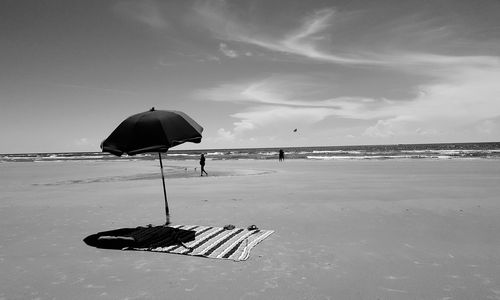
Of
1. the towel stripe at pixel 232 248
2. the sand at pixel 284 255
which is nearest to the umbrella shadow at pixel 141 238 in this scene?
the sand at pixel 284 255

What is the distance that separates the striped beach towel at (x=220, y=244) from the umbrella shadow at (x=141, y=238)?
0.55 ft

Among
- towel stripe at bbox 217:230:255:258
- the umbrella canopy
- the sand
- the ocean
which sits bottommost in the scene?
the sand

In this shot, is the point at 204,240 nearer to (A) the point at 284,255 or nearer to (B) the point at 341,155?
(A) the point at 284,255

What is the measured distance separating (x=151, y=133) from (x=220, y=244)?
2773 millimetres

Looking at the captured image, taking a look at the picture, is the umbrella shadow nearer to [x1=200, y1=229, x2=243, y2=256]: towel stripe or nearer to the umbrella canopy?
[x1=200, y1=229, x2=243, y2=256]: towel stripe

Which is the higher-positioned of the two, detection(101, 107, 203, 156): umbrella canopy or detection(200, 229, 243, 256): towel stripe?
detection(101, 107, 203, 156): umbrella canopy

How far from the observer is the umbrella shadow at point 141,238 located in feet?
23.6

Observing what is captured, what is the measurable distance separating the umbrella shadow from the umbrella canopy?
6.14 ft

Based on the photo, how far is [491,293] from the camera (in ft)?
15.8

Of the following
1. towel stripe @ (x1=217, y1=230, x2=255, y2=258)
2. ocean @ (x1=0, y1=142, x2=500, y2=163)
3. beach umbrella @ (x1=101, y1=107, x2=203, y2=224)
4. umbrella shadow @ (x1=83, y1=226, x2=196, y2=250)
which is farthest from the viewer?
ocean @ (x1=0, y1=142, x2=500, y2=163)

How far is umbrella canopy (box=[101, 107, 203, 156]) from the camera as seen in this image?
22.9ft

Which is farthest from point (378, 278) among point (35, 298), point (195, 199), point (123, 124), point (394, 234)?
point (195, 199)

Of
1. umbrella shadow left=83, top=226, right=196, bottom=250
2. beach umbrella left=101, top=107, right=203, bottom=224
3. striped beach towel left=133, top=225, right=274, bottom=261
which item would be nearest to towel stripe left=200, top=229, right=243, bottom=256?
striped beach towel left=133, top=225, right=274, bottom=261

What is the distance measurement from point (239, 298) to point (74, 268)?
10.6ft
